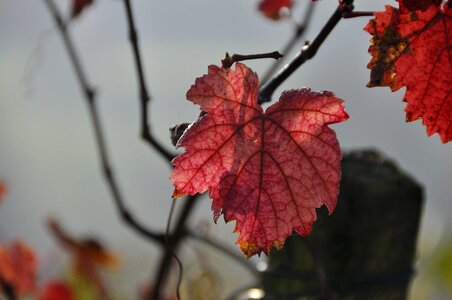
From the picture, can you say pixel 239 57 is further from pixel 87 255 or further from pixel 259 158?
pixel 87 255

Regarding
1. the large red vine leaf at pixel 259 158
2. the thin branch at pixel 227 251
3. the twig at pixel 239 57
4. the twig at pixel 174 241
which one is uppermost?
the twig at pixel 174 241

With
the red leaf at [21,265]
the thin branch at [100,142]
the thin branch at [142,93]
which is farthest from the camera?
the red leaf at [21,265]

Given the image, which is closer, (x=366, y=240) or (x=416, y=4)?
(x=416, y=4)

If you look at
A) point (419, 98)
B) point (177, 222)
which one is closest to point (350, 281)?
point (177, 222)

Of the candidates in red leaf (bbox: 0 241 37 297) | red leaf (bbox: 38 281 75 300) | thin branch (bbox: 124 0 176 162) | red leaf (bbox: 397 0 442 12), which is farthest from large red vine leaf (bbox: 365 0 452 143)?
red leaf (bbox: 38 281 75 300)

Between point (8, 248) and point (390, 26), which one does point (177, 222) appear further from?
point (390, 26)

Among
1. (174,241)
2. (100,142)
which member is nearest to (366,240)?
(174,241)

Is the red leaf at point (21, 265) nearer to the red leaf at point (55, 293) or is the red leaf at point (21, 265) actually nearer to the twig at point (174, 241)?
the red leaf at point (55, 293)

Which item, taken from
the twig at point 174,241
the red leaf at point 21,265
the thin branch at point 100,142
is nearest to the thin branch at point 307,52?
the twig at point 174,241
